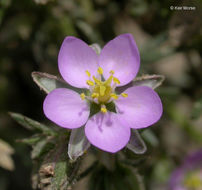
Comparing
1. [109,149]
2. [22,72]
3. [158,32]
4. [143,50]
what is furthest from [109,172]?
[22,72]

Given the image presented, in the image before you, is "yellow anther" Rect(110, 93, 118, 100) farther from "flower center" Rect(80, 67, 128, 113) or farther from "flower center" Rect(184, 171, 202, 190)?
"flower center" Rect(184, 171, 202, 190)

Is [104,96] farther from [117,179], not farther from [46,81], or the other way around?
[117,179]

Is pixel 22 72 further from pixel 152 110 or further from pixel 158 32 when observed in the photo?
pixel 152 110

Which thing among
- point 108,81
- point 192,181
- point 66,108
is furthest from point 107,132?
point 192,181

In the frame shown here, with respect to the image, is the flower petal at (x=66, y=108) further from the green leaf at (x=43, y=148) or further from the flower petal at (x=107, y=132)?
the green leaf at (x=43, y=148)

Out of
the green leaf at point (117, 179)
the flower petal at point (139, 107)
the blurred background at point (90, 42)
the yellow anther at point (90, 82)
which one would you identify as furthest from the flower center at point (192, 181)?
the yellow anther at point (90, 82)
